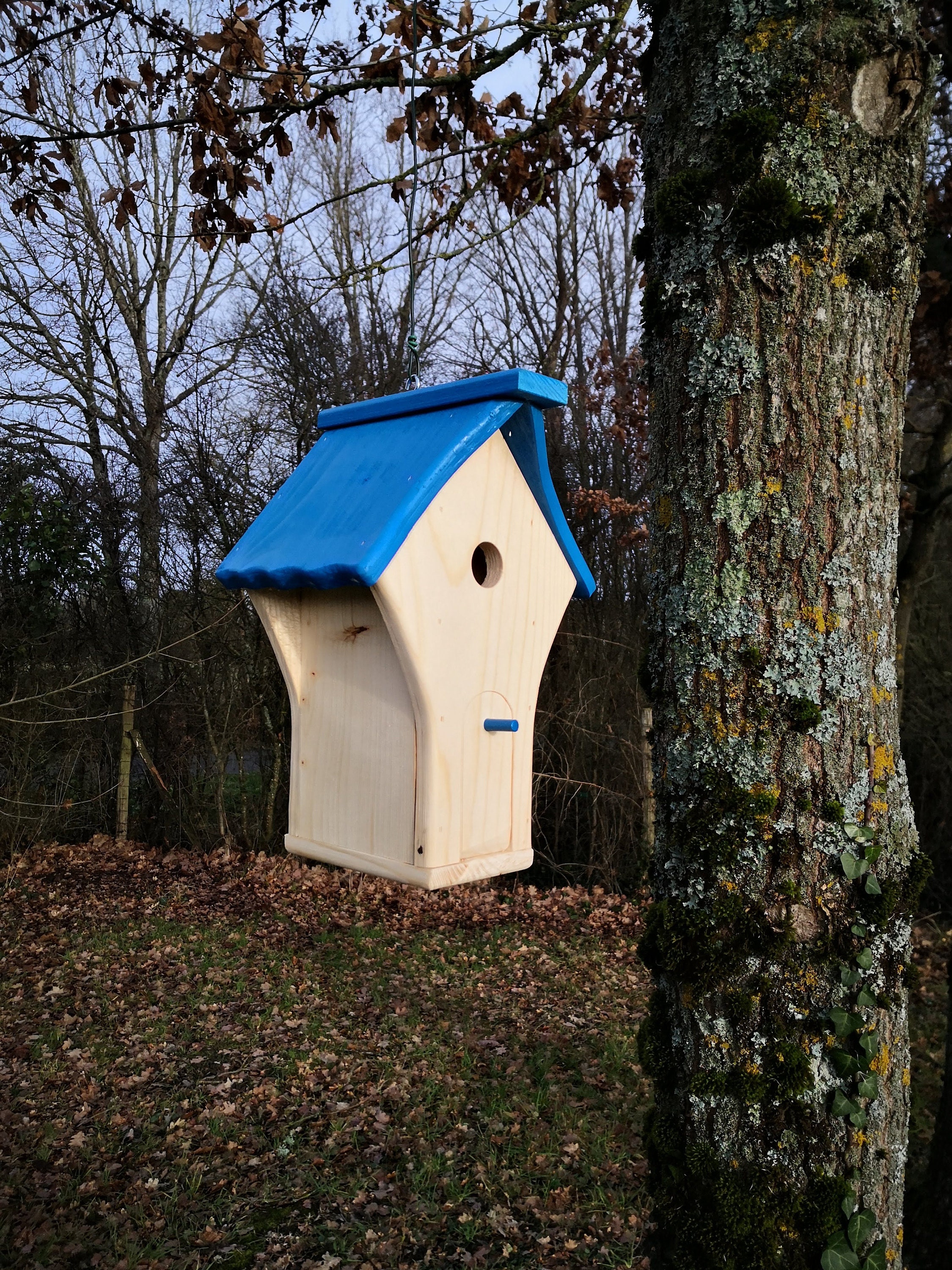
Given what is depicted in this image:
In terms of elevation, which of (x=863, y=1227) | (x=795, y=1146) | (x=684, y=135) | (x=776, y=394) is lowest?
(x=863, y=1227)

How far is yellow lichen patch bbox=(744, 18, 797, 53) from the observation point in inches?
56.8

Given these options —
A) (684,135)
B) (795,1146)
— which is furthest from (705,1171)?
(684,135)

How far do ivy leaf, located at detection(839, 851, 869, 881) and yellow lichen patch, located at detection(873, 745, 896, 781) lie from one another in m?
0.14

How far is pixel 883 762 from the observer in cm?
145

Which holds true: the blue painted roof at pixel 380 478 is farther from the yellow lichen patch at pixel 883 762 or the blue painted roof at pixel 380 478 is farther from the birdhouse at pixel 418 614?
the yellow lichen patch at pixel 883 762

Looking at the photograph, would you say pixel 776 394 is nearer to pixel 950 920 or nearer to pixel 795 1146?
pixel 795 1146

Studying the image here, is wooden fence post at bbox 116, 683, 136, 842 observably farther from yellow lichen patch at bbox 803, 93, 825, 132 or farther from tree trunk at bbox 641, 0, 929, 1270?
yellow lichen patch at bbox 803, 93, 825, 132

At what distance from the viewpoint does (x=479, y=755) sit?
2.08m

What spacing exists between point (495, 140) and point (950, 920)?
7177 millimetres

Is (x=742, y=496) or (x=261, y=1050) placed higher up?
(x=742, y=496)

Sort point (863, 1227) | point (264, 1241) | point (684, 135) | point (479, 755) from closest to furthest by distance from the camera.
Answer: point (863, 1227) → point (684, 135) → point (479, 755) → point (264, 1241)

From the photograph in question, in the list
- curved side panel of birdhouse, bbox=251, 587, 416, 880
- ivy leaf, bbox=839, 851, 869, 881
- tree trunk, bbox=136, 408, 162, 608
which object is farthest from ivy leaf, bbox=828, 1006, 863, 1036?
tree trunk, bbox=136, 408, 162, 608

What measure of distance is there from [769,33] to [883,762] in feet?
4.00

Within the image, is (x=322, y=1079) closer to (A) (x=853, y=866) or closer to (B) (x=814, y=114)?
(A) (x=853, y=866)
